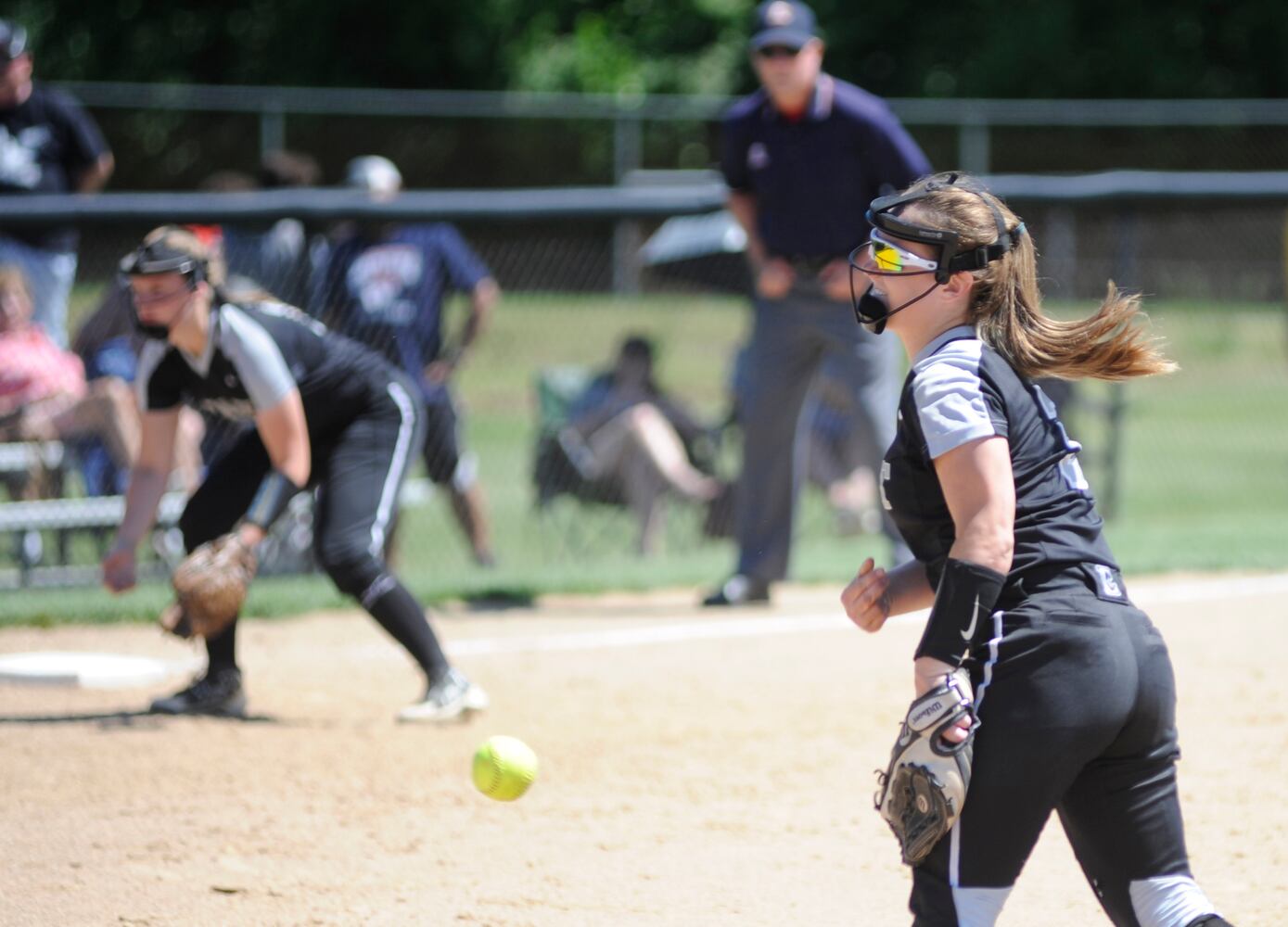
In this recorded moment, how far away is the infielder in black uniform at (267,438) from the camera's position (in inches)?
207

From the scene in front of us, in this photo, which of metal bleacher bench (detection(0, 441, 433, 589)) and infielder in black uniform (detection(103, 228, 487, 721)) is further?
metal bleacher bench (detection(0, 441, 433, 589))

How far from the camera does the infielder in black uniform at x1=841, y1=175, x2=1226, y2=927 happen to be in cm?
288

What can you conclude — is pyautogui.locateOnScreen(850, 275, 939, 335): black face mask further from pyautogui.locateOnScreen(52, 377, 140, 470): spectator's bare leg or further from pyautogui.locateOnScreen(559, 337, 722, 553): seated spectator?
pyautogui.locateOnScreen(559, 337, 722, 553): seated spectator

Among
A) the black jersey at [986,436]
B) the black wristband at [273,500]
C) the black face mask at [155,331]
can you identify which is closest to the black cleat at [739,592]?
the black wristband at [273,500]

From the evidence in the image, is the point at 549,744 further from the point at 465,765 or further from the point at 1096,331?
the point at 1096,331

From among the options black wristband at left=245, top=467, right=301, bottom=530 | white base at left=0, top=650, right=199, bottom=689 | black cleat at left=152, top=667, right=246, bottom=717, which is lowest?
white base at left=0, top=650, right=199, bottom=689

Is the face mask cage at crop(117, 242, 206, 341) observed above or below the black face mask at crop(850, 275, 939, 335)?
below

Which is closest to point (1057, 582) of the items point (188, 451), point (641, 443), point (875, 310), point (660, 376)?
point (875, 310)

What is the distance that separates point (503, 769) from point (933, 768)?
71.4 inches

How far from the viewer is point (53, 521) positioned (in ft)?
25.8

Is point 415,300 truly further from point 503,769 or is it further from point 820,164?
point 503,769

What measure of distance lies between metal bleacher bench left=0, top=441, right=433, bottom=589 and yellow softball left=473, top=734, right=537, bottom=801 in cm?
358

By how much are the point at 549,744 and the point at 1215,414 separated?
9109 millimetres

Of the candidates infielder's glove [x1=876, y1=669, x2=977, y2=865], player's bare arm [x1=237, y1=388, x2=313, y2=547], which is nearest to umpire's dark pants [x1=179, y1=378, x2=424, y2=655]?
player's bare arm [x1=237, y1=388, x2=313, y2=547]
